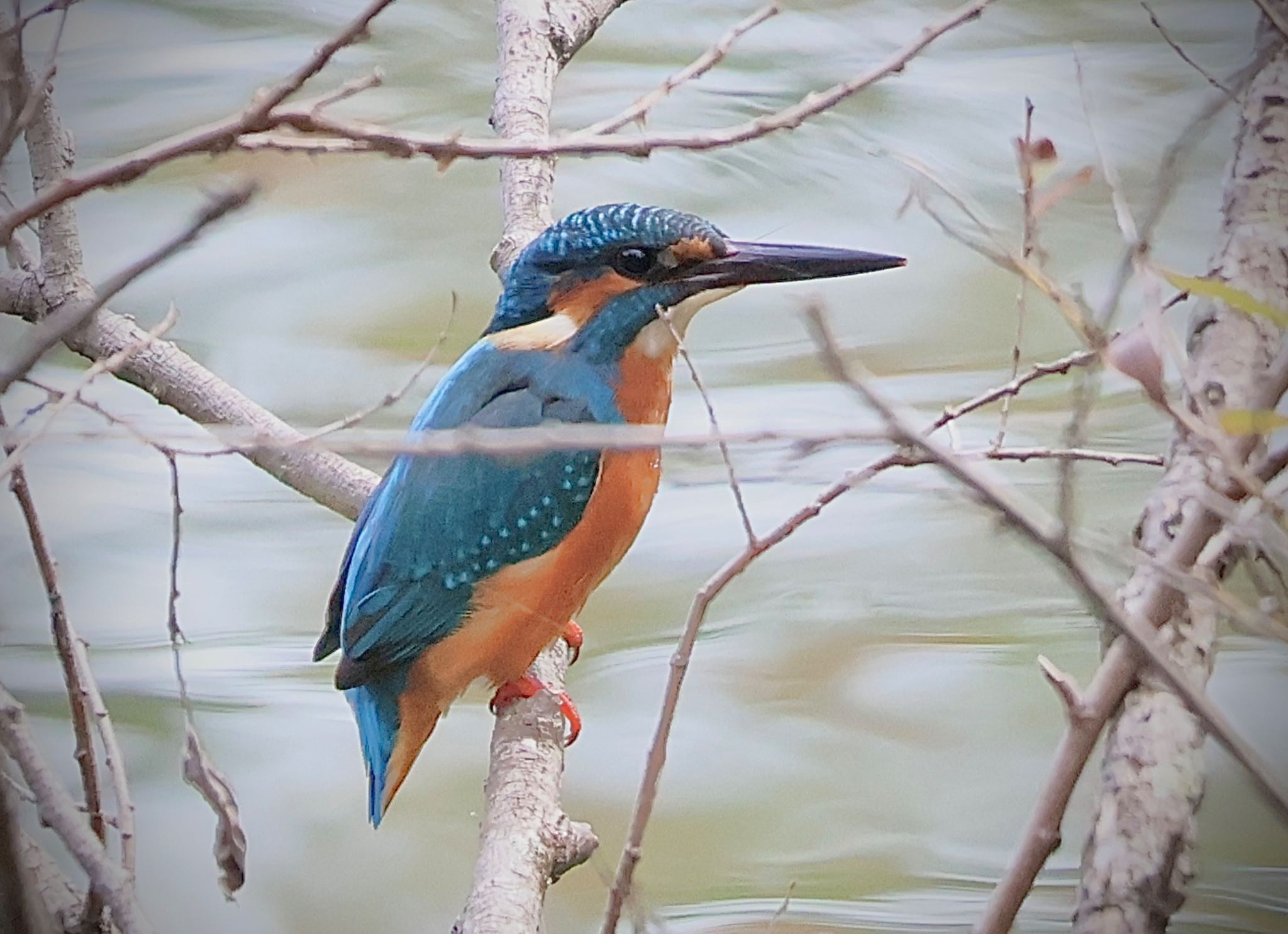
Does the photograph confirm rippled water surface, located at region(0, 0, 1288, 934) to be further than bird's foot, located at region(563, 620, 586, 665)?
Yes

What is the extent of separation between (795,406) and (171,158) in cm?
129

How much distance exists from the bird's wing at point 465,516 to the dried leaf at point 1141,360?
664 mm

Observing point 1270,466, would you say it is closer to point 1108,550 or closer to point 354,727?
point 1108,550

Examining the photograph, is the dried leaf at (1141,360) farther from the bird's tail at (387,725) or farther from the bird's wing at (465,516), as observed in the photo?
the bird's tail at (387,725)

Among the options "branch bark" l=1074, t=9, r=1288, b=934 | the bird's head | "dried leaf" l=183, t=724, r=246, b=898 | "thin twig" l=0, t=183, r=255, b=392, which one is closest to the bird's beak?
the bird's head

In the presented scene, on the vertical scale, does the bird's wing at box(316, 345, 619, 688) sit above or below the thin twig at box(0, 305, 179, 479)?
below

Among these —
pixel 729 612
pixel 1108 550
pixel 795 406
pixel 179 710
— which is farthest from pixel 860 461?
pixel 1108 550

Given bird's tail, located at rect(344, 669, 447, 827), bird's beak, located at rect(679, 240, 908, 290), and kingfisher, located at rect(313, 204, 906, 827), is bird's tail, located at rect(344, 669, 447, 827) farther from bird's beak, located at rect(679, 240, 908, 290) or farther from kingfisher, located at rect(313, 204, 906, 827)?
bird's beak, located at rect(679, 240, 908, 290)

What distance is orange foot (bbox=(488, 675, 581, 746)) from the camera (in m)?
1.23

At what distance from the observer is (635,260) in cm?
106

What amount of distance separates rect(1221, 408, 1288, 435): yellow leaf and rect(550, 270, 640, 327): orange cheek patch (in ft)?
2.14

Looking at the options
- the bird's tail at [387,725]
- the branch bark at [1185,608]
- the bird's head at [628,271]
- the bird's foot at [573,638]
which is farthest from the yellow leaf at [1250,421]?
the bird's foot at [573,638]

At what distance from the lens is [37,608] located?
1.63 m

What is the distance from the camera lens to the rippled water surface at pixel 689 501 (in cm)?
161
